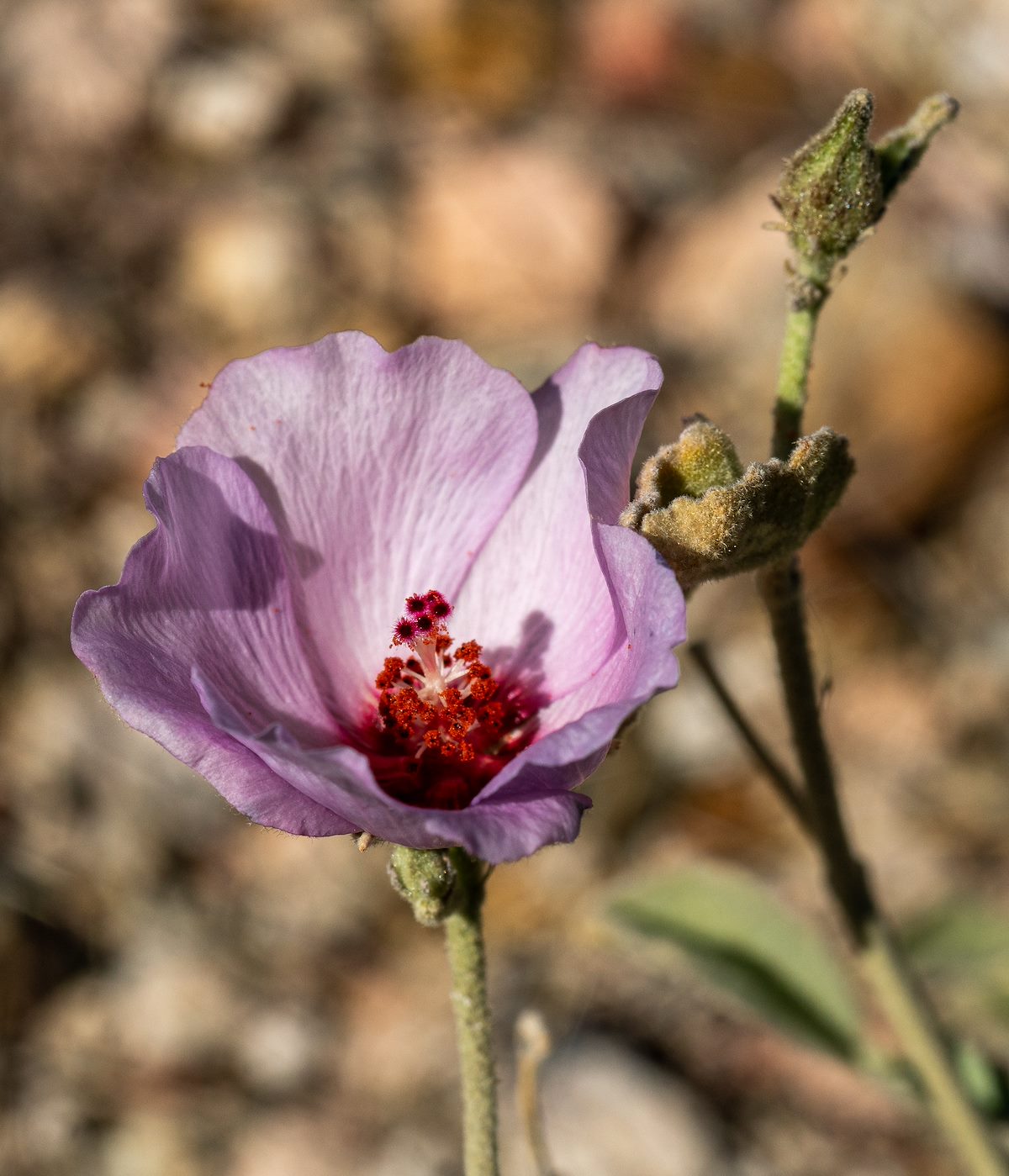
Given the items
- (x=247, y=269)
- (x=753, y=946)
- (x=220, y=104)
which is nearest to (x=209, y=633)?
(x=753, y=946)

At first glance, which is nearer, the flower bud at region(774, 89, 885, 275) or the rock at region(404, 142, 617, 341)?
the flower bud at region(774, 89, 885, 275)

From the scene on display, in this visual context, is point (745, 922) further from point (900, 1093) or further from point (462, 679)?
point (462, 679)

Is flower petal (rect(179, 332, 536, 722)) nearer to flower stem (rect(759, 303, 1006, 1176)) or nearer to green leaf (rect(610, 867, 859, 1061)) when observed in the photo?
flower stem (rect(759, 303, 1006, 1176))

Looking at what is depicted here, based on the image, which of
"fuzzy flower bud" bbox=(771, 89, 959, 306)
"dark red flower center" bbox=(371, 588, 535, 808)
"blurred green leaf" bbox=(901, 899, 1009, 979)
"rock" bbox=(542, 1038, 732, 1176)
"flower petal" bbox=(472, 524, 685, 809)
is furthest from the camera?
"rock" bbox=(542, 1038, 732, 1176)

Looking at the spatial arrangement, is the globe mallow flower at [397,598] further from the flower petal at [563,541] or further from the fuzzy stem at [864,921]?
the fuzzy stem at [864,921]

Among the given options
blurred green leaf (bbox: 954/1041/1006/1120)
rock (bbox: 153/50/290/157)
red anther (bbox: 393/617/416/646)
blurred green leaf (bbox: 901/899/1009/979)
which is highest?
rock (bbox: 153/50/290/157)

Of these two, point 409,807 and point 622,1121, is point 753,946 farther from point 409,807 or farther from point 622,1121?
point 409,807

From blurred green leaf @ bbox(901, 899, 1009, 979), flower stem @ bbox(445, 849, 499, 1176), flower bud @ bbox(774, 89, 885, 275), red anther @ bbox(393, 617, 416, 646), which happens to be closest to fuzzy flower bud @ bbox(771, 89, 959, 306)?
flower bud @ bbox(774, 89, 885, 275)

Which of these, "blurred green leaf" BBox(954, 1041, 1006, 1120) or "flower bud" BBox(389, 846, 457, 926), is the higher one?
"flower bud" BBox(389, 846, 457, 926)
